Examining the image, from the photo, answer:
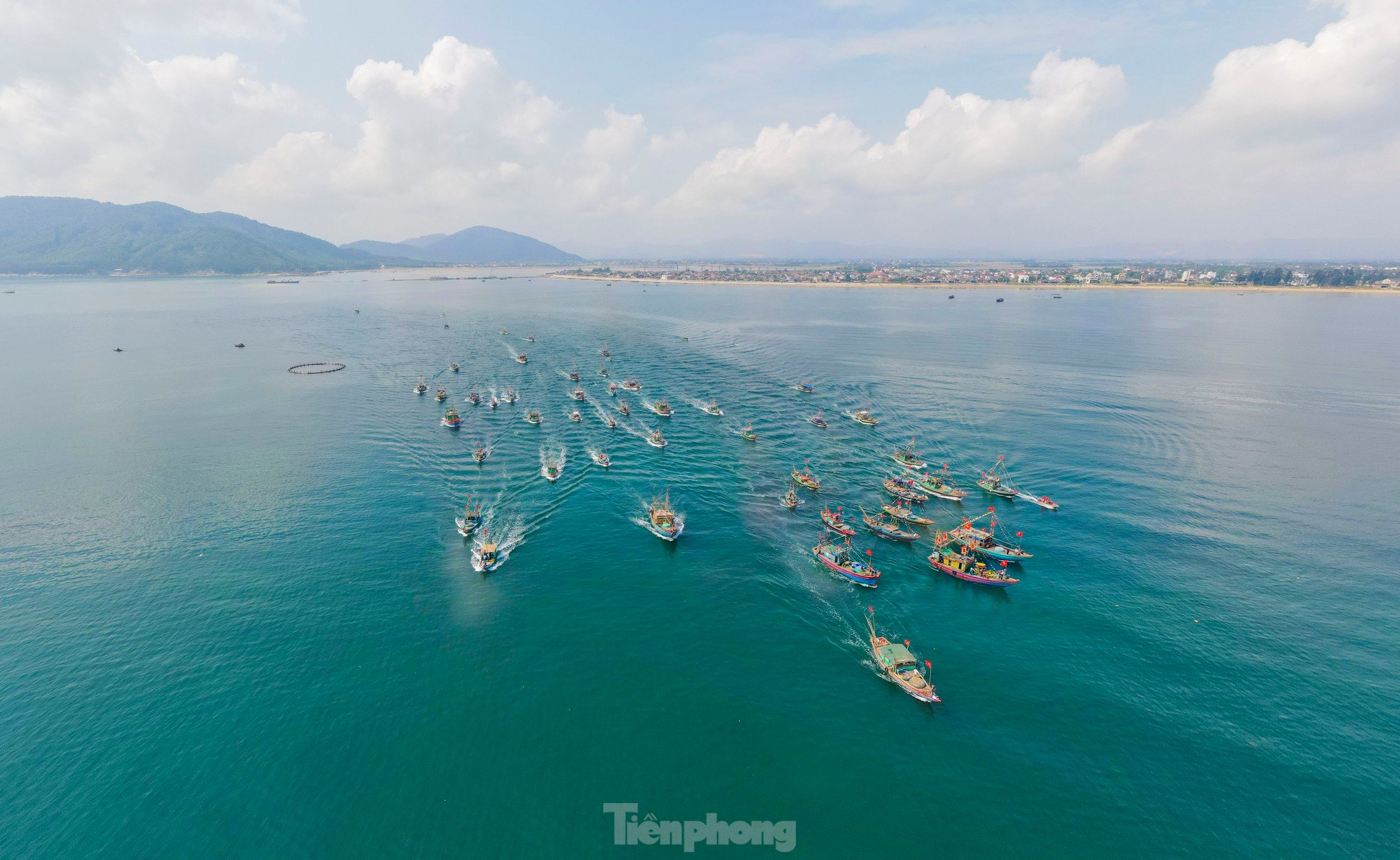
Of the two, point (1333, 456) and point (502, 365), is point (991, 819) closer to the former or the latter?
point (1333, 456)

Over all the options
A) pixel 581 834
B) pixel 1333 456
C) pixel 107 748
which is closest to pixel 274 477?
pixel 107 748

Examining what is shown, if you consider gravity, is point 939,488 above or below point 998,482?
below

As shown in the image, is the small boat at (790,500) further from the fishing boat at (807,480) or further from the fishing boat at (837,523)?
the fishing boat at (837,523)

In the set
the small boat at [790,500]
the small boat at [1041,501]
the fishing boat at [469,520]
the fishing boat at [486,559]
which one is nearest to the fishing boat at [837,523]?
the small boat at [790,500]

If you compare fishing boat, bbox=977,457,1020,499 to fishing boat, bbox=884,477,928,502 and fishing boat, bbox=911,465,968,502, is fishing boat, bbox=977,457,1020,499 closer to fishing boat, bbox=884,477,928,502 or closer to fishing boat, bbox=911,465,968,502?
fishing boat, bbox=911,465,968,502

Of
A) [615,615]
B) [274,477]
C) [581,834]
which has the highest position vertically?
[274,477]

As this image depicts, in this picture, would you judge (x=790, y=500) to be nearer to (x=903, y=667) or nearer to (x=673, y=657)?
(x=903, y=667)

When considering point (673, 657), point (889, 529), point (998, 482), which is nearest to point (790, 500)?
point (889, 529)
